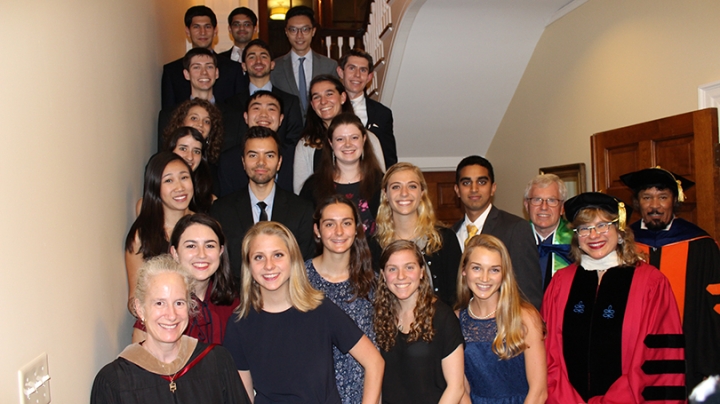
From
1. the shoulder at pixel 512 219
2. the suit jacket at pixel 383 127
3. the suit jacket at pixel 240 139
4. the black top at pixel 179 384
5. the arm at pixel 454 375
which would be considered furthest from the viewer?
the suit jacket at pixel 383 127

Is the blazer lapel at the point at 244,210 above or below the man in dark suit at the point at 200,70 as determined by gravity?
below

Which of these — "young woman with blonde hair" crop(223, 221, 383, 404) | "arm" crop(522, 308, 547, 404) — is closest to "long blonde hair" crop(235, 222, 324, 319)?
"young woman with blonde hair" crop(223, 221, 383, 404)

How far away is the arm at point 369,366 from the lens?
2.60 m

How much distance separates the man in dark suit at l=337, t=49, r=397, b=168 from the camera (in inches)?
179

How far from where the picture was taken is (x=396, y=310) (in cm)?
288

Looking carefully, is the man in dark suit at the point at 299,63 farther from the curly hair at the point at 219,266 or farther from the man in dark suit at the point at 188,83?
the curly hair at the point at 219,266

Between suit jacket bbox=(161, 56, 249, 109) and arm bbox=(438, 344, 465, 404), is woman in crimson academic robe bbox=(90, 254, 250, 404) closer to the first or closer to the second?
arm bbox=(438, 344, 465, 404)

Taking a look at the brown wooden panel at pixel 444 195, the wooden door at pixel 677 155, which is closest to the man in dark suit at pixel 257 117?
the wooden door at pixel 677 155

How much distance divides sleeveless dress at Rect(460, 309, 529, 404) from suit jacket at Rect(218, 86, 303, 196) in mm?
1669

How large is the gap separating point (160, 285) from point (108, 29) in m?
1.41

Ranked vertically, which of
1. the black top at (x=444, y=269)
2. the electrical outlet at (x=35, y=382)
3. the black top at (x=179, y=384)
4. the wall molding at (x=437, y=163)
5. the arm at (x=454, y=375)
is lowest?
the arm at (x=454, y=375)

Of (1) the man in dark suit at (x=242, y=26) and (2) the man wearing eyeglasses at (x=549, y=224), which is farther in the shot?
(1) the man in dark suit at (x=242, y=26)

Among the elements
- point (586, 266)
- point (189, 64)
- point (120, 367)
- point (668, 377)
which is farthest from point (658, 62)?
point (120, 367)

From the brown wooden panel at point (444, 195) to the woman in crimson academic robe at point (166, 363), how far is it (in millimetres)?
5337
